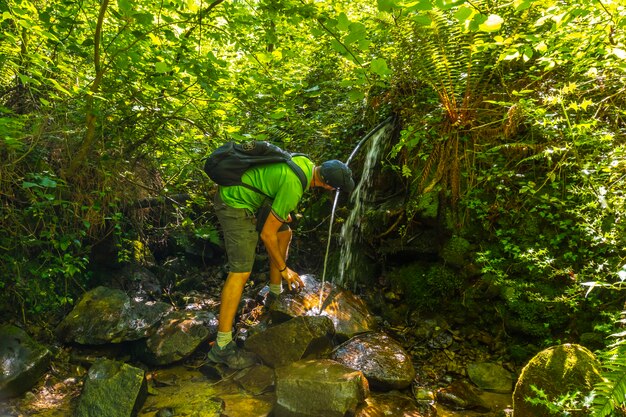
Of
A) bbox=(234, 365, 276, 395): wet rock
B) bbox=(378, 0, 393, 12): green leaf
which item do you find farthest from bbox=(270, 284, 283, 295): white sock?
bbox=(378, 0, 393, 12): green leaf

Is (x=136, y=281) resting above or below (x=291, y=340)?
below

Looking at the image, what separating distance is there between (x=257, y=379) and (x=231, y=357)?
38cm

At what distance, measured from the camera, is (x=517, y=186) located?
14.3 feet

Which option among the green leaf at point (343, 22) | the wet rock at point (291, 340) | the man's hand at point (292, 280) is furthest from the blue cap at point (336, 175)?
the green leaf at point (343, 22)

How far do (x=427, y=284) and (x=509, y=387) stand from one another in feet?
4.59

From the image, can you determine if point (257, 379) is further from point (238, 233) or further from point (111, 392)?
point (238, 233)

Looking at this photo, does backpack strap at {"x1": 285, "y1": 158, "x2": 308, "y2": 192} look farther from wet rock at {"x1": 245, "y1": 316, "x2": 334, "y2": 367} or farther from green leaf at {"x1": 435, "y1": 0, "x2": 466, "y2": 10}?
green leaf at {"x1": 435, "y1": 0, "x2": 466, "y2": 10}

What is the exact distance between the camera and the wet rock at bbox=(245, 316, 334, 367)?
153 inches

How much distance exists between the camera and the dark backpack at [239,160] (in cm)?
391

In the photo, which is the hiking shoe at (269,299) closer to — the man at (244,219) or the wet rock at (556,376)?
the man at (244,219)

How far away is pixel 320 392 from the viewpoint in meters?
3.27

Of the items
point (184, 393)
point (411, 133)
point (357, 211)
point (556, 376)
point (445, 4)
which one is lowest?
point (184, 393)

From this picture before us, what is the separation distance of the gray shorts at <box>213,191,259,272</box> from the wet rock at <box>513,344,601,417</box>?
2.69m

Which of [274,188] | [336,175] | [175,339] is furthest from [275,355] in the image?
[336,175]
